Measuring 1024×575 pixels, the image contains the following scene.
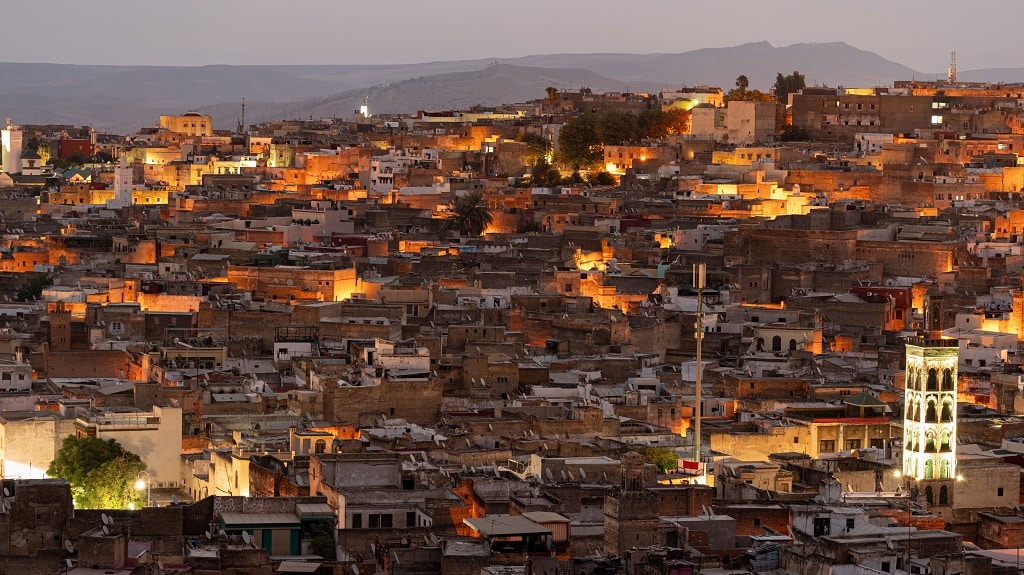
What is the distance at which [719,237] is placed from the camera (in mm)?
53438

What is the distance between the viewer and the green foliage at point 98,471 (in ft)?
92.5

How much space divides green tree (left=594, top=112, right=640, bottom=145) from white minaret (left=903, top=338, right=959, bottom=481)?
4242 cm

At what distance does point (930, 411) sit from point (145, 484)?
9417mm

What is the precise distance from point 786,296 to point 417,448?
19203 mm

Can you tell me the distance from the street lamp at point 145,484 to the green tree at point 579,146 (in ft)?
137

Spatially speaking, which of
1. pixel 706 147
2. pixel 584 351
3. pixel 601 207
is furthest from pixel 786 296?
pixel 706 147

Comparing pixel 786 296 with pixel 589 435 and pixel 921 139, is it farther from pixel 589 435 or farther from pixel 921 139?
pixel 921 139

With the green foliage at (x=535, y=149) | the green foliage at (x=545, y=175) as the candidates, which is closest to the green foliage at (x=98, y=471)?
the green foliage at (x=545, y=175)

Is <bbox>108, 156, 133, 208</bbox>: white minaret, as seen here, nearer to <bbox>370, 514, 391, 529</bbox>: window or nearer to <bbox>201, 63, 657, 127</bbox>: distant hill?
<bbox>370, 514, 391, 529</bbox>: window

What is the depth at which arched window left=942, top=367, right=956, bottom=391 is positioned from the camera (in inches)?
1169

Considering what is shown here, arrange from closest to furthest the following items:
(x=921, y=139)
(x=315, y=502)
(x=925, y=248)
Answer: (x=315, y=502), (x=925, y=248), (x=921, y=139)

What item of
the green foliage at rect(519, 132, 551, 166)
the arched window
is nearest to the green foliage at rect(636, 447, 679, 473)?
the arched window

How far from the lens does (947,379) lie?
29734 mm

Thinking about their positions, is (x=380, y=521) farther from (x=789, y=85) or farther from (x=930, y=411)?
(x=789, y=85)
